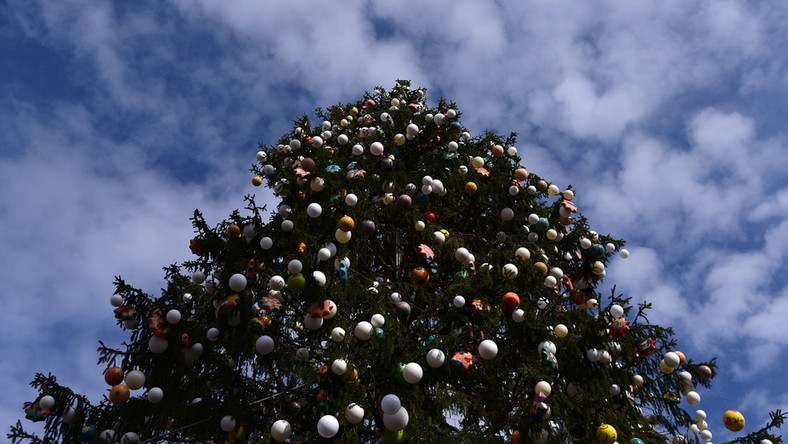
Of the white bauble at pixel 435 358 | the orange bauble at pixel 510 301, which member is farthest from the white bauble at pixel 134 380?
the orange bauble at pixel 510 301

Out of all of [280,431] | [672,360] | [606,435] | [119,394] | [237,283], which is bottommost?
[606,435]

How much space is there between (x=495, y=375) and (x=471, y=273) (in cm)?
116

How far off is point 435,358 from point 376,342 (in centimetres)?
69

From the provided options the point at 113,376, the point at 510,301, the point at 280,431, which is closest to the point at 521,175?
the point at 510,301

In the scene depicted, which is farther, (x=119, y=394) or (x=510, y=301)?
(x=510, y=301)

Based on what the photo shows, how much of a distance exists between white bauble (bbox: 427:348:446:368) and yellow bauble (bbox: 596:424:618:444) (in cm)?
151

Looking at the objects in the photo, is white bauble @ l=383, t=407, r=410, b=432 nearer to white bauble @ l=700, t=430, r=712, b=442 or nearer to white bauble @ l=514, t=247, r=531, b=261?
white bauble @ l=514, t=247, r=531, b=261

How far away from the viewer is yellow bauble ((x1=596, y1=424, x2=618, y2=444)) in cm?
459

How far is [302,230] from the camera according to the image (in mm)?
6652

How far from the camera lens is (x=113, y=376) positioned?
5.48m

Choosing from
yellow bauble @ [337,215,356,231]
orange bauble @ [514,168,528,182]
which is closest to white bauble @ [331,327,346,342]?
yellow bauble @ [337,215,356,231]

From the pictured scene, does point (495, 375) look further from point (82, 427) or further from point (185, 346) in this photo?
point (82, 427)

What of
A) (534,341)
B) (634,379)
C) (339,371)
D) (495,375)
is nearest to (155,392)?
(339,371)

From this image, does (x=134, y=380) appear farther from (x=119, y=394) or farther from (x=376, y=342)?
(x=376, y=342)
